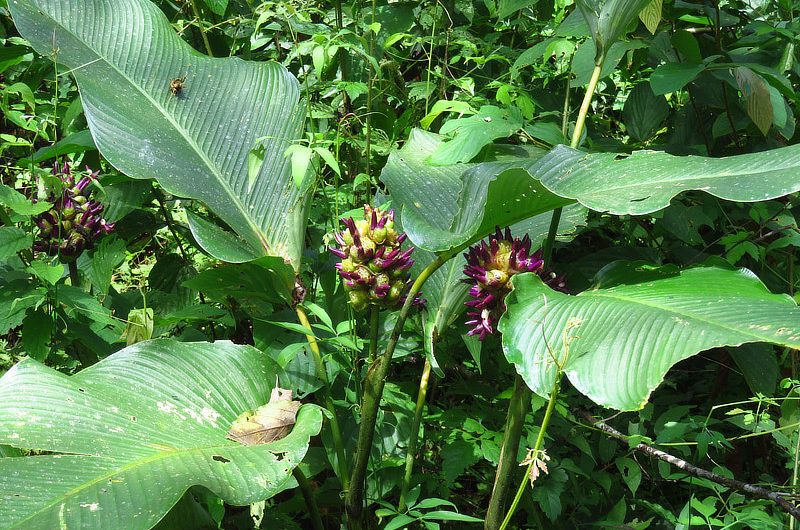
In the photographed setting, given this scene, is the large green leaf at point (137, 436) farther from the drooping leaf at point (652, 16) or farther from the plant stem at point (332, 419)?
the drooping leaf at point (652, 16)

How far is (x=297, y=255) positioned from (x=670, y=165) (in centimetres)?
93

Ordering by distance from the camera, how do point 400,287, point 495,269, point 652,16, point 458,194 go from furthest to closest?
point 652,16, point 458,194, point 400,287, point 495,269

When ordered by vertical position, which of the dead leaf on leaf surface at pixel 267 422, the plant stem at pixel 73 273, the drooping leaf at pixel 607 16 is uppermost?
the drooping leaf at pixel 607 16

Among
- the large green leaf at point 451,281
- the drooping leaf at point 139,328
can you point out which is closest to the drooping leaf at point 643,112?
the large green leaf at point 451,281

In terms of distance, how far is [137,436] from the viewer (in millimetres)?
1322

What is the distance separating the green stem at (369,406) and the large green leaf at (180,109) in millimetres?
450

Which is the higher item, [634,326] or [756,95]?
[756,95]

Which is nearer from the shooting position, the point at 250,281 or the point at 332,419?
the point at 332,419

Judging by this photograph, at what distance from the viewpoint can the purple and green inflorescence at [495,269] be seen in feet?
4.71

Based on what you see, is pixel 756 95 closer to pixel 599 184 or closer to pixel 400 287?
pixel 599 184

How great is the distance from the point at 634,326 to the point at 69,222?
1.52 m

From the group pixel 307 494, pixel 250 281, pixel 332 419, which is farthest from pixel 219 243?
pixel 307 494

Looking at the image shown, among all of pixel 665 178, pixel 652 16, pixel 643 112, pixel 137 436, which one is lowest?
pixel 137 436

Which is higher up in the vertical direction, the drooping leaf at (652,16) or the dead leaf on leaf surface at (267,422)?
the drooping leaf at (652,16)
